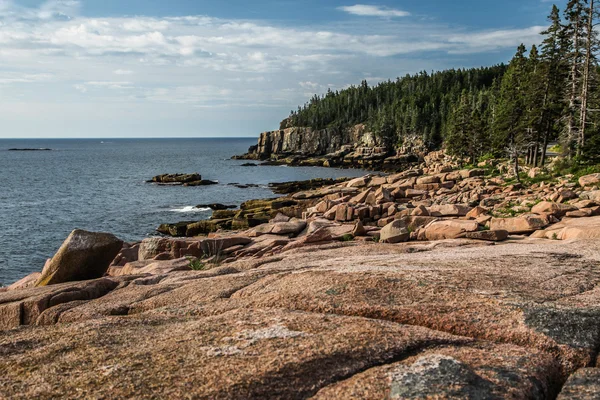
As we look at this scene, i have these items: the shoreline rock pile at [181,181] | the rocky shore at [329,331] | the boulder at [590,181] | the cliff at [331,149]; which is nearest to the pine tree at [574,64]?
the boulder at [590,181]

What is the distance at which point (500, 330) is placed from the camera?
19.6ft

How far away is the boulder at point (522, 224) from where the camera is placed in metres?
18.5

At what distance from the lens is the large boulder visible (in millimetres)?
14531

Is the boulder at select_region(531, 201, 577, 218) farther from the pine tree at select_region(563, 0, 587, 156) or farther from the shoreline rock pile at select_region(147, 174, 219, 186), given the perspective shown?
the shoreline rock pile at select_region(147, 174, 219, 186)

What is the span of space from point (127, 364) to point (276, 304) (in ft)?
8.90

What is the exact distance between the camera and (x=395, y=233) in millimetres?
19031

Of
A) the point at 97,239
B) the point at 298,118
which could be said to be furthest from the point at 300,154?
the point at 97,239

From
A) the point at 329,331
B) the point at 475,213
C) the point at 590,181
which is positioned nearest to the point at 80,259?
the point at 329,331

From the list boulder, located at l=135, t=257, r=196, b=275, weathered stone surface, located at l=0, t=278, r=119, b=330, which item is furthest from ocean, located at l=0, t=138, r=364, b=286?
weathered stone surface, located at l=0, t=278, r=119, b=330

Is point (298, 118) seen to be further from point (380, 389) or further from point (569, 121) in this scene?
point (380, 389)

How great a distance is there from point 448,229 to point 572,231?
4.21 metres

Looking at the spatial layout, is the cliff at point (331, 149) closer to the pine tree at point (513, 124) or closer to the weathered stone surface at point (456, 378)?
the pine tree at point (513, 124)

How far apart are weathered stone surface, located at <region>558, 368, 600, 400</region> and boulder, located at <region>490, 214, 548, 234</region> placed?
46.3ft

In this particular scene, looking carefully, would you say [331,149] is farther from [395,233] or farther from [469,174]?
[395,233]
